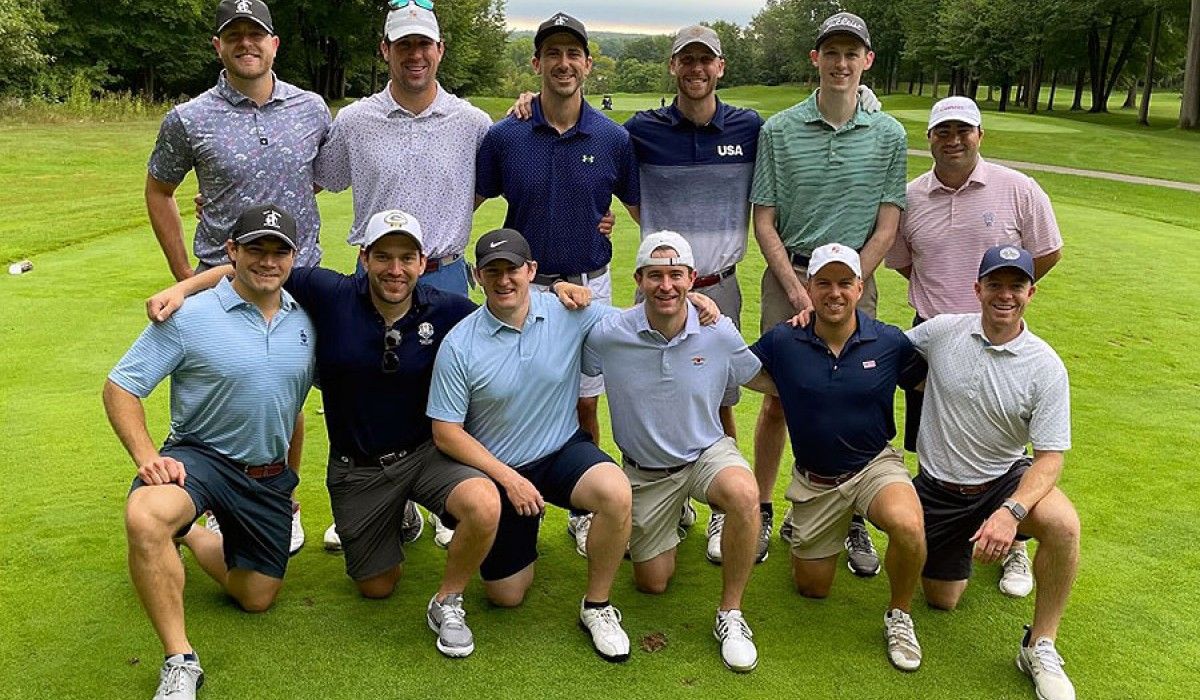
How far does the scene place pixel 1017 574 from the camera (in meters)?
4.50

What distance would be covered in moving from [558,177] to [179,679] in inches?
109

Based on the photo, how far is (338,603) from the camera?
417 centimetres

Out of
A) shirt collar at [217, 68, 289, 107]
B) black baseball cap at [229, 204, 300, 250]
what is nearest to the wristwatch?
black baseball cap at [229, 204, 300, 250]

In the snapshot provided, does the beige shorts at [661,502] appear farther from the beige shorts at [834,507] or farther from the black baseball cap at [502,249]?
the black baseball cap at [502,249]

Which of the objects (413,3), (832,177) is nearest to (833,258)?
(832,177)

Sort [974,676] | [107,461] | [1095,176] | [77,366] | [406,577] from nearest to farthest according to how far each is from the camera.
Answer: [974,676]
[406,577]
[107,461]
[77,366]
[1095,176]

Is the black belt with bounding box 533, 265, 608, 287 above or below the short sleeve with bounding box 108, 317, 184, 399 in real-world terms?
above

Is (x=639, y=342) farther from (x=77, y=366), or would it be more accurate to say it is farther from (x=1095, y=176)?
(x=1095, y=176)

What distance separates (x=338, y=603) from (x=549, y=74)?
2.66m

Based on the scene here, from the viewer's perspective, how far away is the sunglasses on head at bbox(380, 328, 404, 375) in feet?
13.6

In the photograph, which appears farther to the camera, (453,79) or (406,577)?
(453,79)

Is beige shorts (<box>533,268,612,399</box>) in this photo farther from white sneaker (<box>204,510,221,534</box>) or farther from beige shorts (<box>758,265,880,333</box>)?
white sneaker (<box>204,510,221,534</box>)

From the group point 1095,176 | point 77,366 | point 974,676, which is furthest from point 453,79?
point 974,676

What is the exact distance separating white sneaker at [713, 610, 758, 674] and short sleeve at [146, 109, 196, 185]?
3270 millimetres
